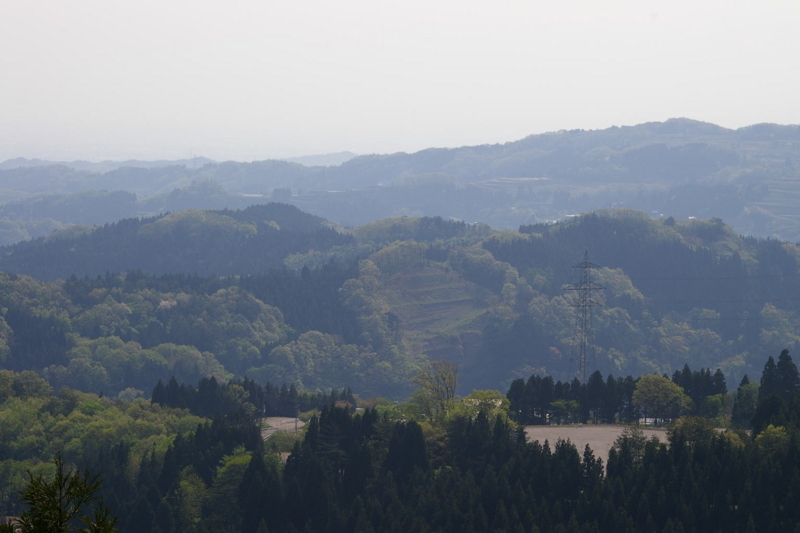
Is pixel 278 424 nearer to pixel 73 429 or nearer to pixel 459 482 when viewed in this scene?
pixel 73 429

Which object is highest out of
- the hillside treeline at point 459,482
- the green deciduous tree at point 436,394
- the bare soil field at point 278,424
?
the green deciduous tree at point 436,394

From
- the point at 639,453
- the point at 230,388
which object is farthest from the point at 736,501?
the point at 230,388

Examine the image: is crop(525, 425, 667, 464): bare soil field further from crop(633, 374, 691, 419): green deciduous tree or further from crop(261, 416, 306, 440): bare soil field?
crop(261, 416, 306, 440): bare soil field

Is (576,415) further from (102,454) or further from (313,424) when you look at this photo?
(102,454)

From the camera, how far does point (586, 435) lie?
3066 inches

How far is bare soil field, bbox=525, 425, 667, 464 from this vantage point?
72812 millimetres

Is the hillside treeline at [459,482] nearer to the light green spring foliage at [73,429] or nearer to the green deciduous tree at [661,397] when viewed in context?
the light green spring foliage at [73,429]

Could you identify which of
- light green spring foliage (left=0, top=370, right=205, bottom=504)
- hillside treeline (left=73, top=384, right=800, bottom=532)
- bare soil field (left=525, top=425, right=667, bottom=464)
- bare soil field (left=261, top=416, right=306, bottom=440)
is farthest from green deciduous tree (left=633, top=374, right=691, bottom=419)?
light green spring foliage (left=0, top=370, right=205, bottom=504)

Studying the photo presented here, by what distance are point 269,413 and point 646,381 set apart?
49.6 meters

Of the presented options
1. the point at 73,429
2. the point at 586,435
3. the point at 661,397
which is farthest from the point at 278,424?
the point at 661,397

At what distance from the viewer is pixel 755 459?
61.9m

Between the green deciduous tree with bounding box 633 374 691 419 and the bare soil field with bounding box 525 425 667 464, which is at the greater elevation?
the green deciduous tree with bounding box 633 374 691 419

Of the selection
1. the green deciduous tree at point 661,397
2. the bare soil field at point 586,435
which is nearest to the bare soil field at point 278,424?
the bare soil field at point 586,435

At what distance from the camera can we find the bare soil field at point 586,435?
7281cm
